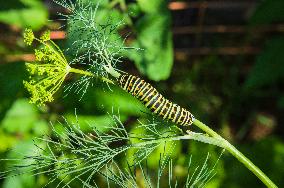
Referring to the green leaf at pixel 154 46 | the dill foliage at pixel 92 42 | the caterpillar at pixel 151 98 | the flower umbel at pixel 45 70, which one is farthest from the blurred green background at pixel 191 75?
the caterpillar at pixel 151 98

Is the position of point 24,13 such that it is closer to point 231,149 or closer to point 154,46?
point 154,46

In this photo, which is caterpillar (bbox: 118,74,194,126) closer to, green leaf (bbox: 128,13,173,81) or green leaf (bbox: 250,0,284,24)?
green leaf (bbox: 128,13,173,81)

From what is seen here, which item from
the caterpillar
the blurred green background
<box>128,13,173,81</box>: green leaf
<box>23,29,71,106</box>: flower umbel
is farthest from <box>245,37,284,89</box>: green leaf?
<box>23,29,71,106</box>: flower umbel

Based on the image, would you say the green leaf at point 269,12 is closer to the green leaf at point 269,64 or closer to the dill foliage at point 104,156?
the green leaf at point 269,64

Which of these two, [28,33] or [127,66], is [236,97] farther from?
[28,33]

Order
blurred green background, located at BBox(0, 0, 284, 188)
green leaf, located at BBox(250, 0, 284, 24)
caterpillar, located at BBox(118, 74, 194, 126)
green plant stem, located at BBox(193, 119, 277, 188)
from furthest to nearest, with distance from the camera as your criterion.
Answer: green leaf, located at BBox(250, 0, 284, 24) < blurred green background, located at BBox(0, 0, 284, 188) < green plant stem, located at BBox(193, 119, 277, 188) < caterpillar, located at BBox(118, 74, 194, 126)

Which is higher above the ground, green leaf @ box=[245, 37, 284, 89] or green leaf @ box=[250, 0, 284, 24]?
green leaf @ box=[250, 0, 284, 24]

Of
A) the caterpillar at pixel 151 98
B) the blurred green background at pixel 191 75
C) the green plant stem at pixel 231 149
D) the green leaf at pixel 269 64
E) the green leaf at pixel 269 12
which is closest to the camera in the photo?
the caterpillar at pixel 151 98
